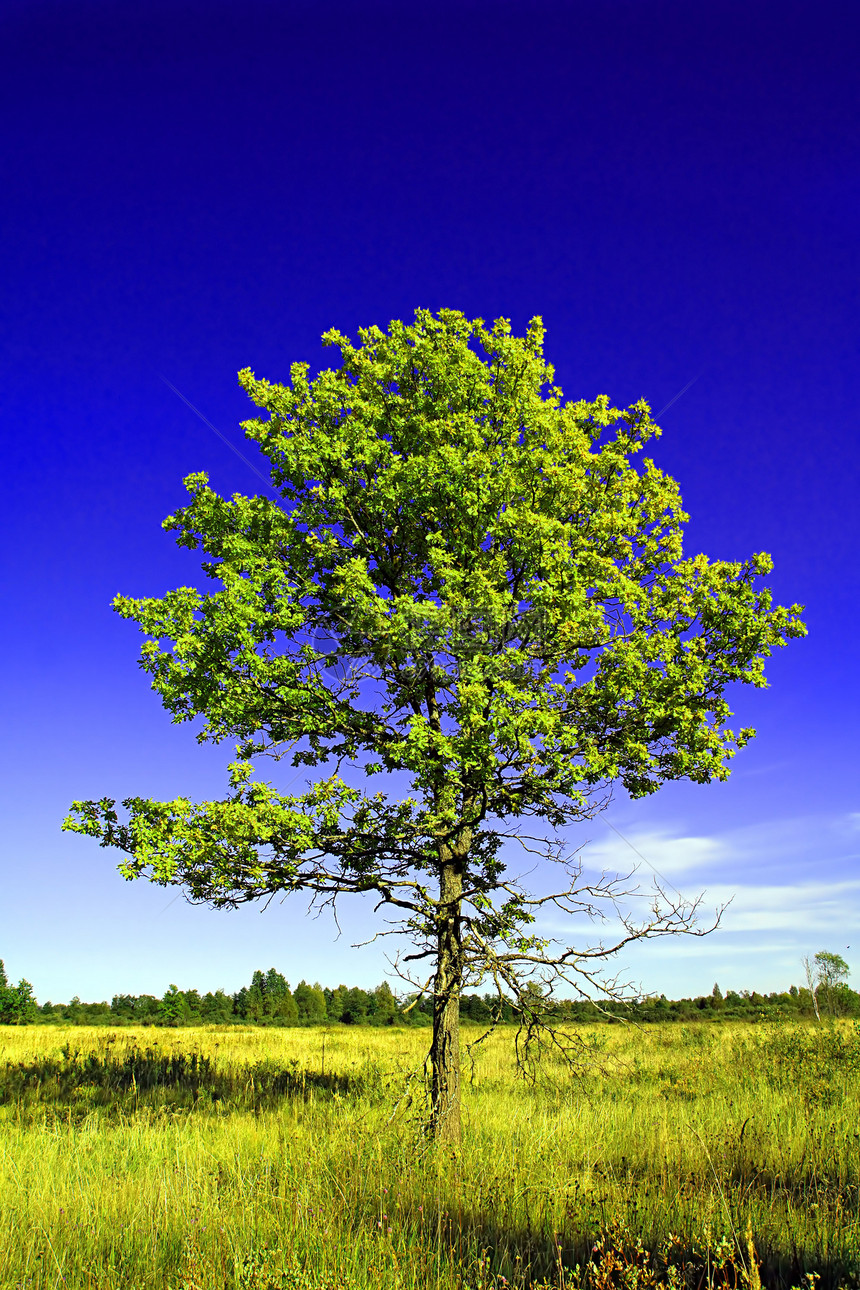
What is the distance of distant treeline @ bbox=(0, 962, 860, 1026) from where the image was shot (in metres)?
35.2

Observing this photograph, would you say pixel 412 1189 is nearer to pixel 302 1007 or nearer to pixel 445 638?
pixel 445 638

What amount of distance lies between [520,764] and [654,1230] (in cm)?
427

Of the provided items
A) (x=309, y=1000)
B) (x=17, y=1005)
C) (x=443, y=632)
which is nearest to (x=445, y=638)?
(x=443, y=632)

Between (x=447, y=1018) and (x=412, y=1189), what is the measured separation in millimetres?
3396

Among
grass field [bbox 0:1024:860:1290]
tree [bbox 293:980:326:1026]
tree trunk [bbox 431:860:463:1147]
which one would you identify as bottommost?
tree [bbox 293:980:326:1026]

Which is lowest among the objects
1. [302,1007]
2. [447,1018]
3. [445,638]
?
[302,1007]

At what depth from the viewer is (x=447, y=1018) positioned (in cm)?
907

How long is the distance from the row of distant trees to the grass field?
1998cm

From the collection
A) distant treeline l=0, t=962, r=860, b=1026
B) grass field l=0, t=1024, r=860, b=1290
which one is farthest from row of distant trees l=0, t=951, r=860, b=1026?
grass field l=0, t=1024, r=860, b=1290

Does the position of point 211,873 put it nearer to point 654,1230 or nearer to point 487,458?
point 654,1230

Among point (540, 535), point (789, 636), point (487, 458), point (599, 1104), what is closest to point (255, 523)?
point (487, 458)

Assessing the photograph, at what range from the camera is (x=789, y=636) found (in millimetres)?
8656

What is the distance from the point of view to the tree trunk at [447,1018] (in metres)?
8.57

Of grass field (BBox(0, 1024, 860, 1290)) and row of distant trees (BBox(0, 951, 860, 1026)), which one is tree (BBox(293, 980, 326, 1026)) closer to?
row of distant trees (BBox(0, 951, 860, 1026))
